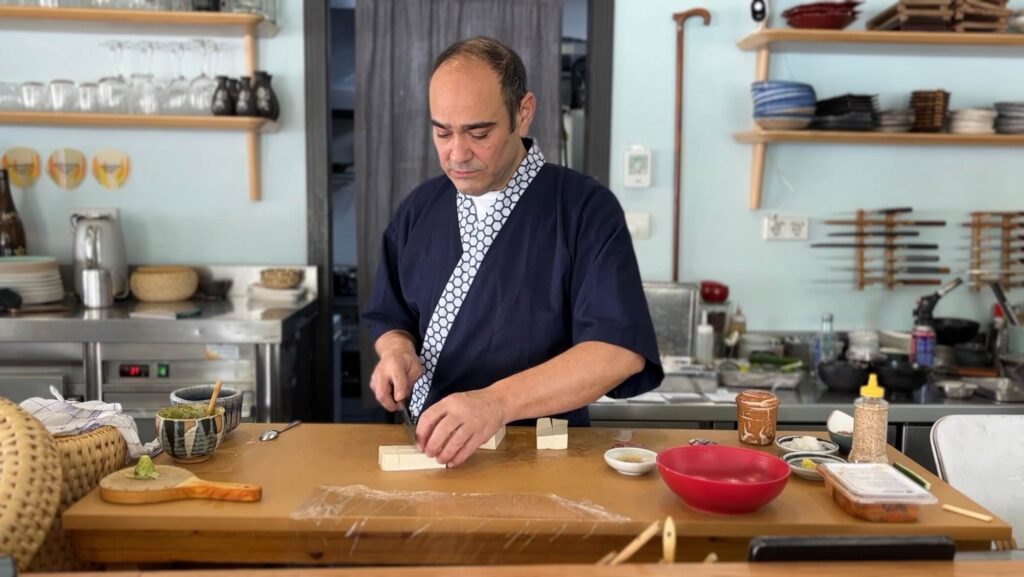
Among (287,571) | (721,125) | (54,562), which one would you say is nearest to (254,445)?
(54,562)

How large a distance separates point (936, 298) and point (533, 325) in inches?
83.5

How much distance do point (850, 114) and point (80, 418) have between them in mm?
2818

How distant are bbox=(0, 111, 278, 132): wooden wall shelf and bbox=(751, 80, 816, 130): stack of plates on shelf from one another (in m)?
1.91

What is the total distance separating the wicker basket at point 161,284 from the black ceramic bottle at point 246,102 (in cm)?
66

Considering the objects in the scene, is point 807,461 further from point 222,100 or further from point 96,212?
point 96,212

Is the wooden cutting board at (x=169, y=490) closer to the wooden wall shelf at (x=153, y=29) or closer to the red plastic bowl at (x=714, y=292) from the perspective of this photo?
the wooden wall shelf at (x=153, y=29)

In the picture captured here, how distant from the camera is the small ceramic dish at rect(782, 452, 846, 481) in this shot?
1.57 m

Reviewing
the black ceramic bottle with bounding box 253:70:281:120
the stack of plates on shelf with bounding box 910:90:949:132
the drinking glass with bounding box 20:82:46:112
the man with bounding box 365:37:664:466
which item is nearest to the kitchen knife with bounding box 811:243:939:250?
the stack of plates on shelf with bounding box 910:90:949:132

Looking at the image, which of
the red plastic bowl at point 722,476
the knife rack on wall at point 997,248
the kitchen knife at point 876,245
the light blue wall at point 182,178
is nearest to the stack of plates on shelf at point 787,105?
the kitchen knife at point 876,245

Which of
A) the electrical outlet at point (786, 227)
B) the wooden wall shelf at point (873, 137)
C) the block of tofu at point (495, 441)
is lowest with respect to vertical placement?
the block of tofu at point (495, 441)

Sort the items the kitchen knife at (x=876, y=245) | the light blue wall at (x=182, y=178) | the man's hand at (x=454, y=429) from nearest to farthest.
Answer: the man's hand at (x=454, y=429), the light blue wall at (x=182, y=178), the kitchen knife at (x=876, y=245)

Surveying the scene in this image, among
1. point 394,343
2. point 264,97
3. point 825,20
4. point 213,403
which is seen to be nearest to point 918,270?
point 825,20

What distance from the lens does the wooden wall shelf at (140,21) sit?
321 centimetres

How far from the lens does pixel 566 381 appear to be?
5.61 feet
